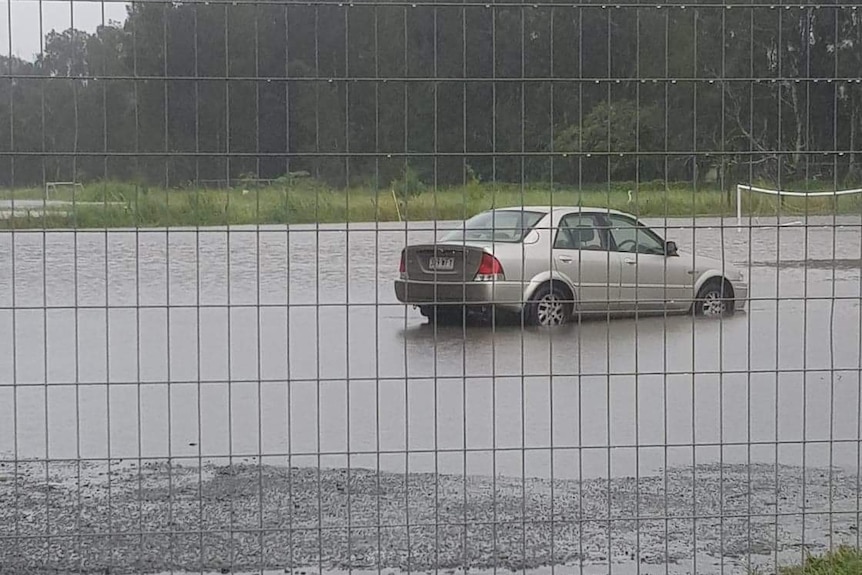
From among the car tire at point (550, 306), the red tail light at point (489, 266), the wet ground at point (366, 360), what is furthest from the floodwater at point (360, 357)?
the red tail light at point (489, 266)

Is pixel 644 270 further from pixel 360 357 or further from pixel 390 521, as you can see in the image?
pixel 390 521

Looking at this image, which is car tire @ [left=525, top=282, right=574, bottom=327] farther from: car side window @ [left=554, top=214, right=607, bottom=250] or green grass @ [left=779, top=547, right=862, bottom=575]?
green grass @ [left=779, top=547, right=862, bottom=575]

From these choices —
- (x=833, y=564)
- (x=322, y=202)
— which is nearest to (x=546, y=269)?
(x=322, y=202)

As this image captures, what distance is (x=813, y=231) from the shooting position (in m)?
6.45

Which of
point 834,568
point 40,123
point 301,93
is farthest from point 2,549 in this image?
point 834,568

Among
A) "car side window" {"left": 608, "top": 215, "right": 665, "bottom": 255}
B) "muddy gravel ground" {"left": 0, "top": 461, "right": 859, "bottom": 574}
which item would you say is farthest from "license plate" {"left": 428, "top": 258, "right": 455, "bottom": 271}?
"muddy gravel ground" {"left": 0, "top": 461, "right": 859, "bottom": 574}

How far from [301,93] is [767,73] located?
210 cm

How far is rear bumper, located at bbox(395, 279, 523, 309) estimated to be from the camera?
6102mm

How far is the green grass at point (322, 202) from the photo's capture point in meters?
5.92

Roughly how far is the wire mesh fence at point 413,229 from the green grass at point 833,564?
0.59 ft

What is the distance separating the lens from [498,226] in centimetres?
629

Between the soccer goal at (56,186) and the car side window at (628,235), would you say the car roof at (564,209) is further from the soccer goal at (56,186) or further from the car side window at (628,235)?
the soccer goal at (56,186)

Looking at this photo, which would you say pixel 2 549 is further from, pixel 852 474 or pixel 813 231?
pixel 852 474

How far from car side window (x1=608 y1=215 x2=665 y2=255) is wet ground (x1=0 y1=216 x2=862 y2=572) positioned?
3.7 inches
